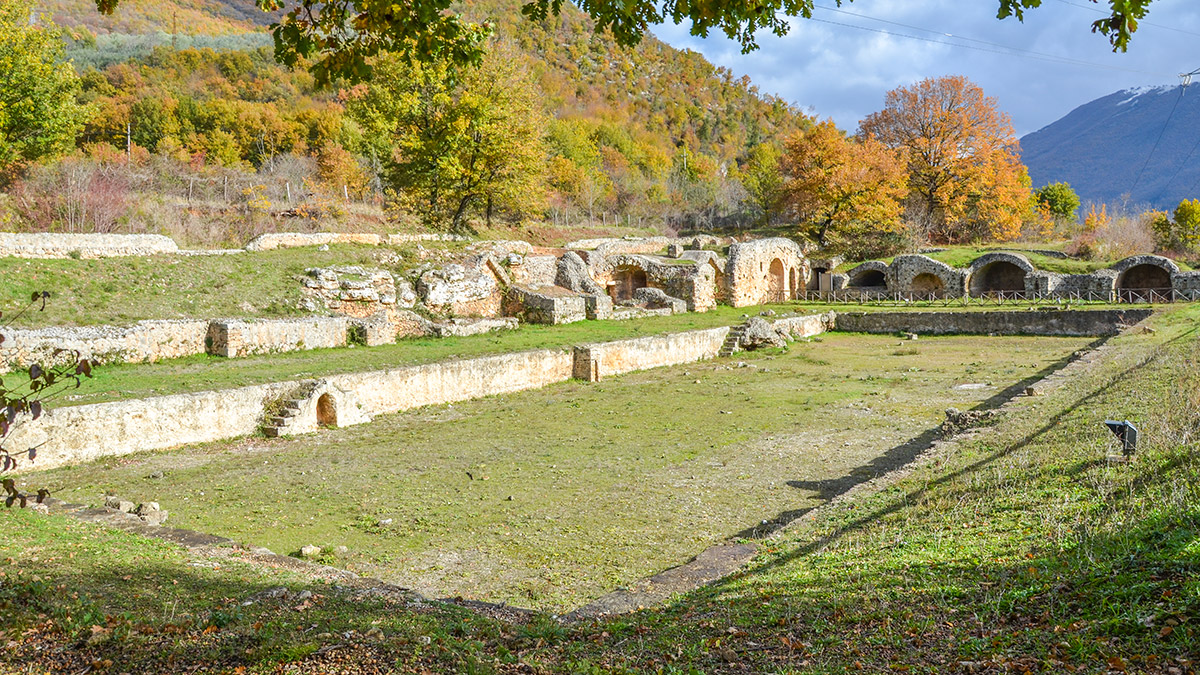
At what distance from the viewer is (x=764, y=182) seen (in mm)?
62375

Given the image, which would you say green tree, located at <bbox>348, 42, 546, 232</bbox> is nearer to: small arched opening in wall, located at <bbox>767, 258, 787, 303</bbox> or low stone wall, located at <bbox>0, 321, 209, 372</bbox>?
small arched opening in wall, located at <bbox>767, 258, 787, 303</bbox>

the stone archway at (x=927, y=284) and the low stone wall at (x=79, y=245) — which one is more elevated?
the low stone wall at (x=79, y=245)

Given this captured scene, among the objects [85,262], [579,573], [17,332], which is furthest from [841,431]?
[85,262]

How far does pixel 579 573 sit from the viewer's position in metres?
6.27

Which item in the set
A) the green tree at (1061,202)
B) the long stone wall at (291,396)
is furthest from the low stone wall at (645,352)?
the green tree at (1061,202)

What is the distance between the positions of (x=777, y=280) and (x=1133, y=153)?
3519 inches

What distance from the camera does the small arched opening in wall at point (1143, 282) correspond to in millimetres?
31016

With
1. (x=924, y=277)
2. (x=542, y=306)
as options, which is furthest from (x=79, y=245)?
(x=924, y=277)

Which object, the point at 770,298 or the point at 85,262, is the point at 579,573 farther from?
the point at 770,298

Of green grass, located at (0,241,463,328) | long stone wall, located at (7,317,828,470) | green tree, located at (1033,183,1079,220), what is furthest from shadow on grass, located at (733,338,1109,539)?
green tree, located at (1033,183,1079,220)

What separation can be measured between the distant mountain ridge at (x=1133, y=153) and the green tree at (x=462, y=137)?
254 feet

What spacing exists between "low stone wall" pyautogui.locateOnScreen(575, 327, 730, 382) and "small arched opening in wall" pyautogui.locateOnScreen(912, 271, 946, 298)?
16.3 meters

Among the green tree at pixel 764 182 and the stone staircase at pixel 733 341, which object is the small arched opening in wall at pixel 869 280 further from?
the stone staircase at pixel 733 341

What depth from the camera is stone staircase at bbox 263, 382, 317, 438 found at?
1159 cm
